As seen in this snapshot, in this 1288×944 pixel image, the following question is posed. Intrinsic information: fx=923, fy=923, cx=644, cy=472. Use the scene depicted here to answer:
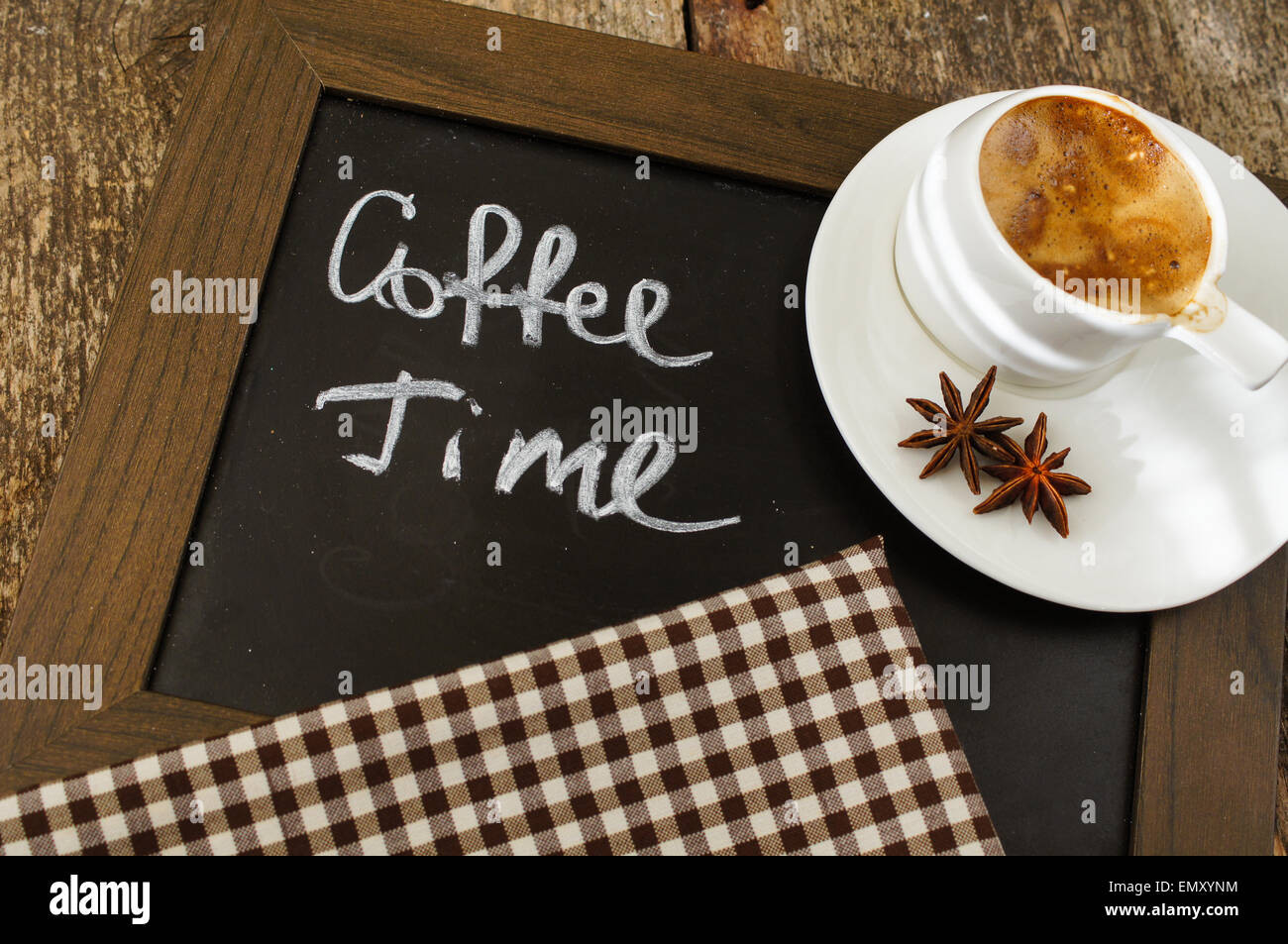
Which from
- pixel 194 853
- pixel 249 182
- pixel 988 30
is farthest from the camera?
pixel 988 30

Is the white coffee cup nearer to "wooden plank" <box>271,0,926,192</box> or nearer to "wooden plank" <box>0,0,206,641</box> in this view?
"wooden plank" <box>271,0,926,192</box>

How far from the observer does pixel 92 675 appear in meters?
0.58

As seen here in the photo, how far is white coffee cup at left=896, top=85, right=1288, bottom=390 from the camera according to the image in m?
0.54

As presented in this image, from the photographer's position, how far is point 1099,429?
2.07 ft

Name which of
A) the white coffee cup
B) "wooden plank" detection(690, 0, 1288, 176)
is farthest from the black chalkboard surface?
"wooden plank" detection(690, 0, 1288, 176)

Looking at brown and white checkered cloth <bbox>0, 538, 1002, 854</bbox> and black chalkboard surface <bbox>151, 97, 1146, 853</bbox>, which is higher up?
black chalkboard surface <bbox>151, 97, 1146, 853</bbox>

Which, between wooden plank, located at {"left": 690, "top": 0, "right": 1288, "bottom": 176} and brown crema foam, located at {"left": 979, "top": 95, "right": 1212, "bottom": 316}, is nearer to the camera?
brown crema foam, located at {"left": 979, "top": 95, "right": 1212, "bottom": 316}

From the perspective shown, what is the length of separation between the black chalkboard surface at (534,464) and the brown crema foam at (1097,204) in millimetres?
175

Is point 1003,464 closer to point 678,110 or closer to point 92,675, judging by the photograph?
point 678,110

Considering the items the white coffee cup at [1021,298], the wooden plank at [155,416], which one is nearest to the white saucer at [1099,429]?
the white coffee cup at [1021,298]

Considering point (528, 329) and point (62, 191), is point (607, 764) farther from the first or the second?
point (62, 191)

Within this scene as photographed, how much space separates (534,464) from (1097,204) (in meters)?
0.40

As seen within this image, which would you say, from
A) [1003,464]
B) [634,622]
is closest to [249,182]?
[634,622]
